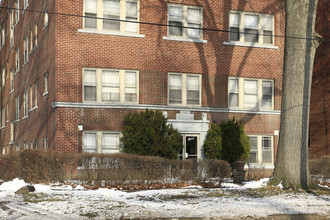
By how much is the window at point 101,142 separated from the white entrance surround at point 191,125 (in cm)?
274

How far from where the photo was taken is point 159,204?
443 inches

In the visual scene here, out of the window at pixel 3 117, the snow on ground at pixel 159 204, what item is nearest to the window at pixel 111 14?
the snow on ground at pixel 159 204

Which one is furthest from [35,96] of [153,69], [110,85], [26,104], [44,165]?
[44,165]

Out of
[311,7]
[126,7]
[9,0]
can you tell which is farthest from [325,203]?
[9,0]

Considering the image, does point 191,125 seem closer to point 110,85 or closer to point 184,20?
point 110,85

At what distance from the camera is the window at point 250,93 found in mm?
23797

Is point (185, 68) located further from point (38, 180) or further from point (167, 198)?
point (167, 198)

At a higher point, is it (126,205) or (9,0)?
(9,0)

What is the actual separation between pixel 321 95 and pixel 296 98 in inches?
526

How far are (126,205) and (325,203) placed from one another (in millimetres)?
5154

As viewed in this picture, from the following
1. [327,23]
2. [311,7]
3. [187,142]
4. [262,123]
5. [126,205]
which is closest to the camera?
[126,205]

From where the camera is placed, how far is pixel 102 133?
2108cm

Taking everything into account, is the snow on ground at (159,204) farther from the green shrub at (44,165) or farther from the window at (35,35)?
the window at (35,35)

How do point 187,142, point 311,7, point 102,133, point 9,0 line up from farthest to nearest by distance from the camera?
point 9,0 → point 187,142 → point 102,133 → point 311,7
